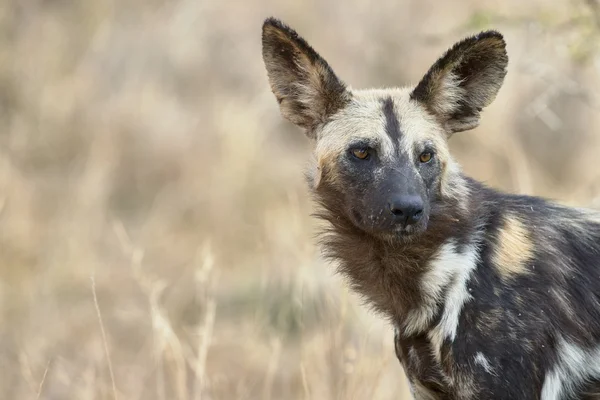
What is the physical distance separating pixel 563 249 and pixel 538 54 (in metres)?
4.72

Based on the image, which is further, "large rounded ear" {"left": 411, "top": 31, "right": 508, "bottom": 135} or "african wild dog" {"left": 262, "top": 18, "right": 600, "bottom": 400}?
"large rounded ear" {"left": 411, "top": 31, "right": 508, "bottom": 135}

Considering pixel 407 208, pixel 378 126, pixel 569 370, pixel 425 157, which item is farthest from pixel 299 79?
pixel 569 370

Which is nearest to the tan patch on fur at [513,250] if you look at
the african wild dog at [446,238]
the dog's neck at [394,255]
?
the african wild dog at [446,238]

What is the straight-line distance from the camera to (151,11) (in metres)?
12.3

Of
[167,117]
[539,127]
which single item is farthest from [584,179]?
[167,117]

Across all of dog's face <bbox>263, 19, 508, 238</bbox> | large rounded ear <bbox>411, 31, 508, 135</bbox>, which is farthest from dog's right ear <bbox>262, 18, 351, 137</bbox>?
large rounded ear <bbox>411, 31, 508, 135</bbox>

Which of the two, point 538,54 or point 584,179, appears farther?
point 584,179

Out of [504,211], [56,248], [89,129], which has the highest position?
[504,211]

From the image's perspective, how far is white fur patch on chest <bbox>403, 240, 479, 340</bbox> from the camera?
3.83m

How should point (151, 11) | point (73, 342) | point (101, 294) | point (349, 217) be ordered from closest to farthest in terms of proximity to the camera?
point (349, 217), point (73, 342), point (101, 294), point (151, 11)

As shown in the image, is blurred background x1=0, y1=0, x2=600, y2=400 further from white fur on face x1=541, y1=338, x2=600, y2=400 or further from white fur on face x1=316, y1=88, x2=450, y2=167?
white fur on face x1=541, y1=338, x2=600, y2=400

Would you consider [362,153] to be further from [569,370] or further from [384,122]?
[569,370]

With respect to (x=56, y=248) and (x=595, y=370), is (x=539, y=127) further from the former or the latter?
(x=595, y=370)

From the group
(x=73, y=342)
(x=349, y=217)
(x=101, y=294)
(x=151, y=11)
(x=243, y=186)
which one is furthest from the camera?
(x=151, y=11)
